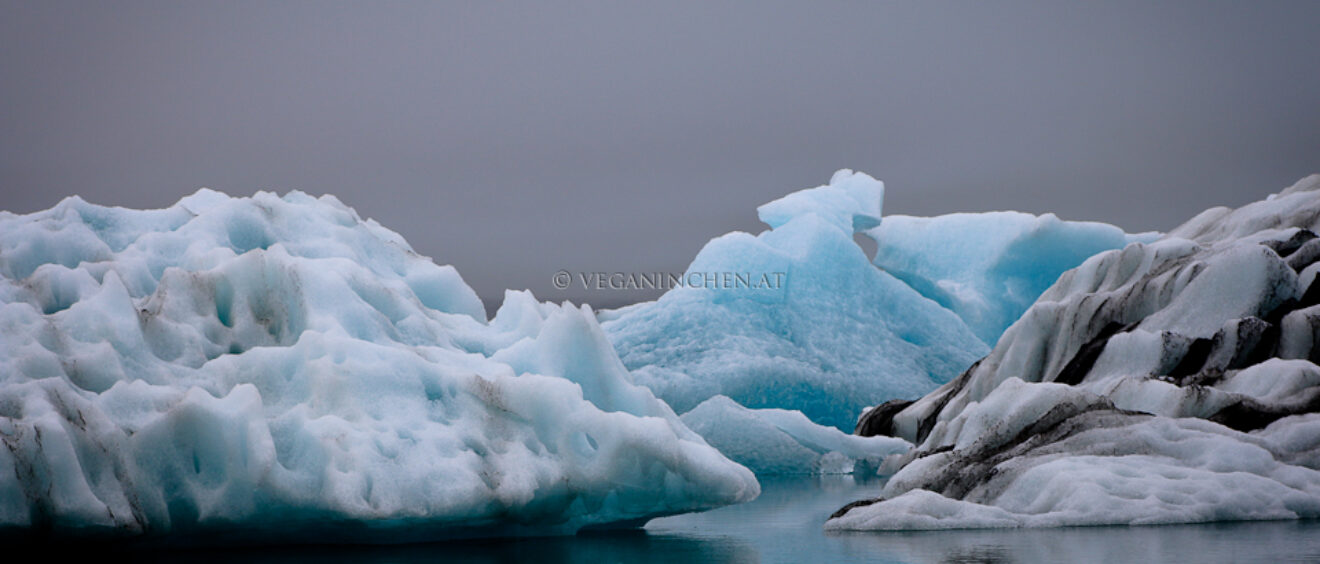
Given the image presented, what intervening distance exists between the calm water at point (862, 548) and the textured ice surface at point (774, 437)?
1131 centimetres

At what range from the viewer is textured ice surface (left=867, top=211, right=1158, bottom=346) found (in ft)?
90.2

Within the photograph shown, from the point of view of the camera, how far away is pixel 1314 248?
14.3 metres

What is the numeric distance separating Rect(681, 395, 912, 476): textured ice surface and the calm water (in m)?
11.3

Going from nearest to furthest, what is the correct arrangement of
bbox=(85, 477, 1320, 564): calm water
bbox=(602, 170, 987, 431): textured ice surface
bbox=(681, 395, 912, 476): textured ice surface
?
bbox=(85, 477, 1320, 564): calm water → bbox=(681, 395, 912, 476): textured ice surface → bbox=(602, 170, 987, 431): textured ice surface

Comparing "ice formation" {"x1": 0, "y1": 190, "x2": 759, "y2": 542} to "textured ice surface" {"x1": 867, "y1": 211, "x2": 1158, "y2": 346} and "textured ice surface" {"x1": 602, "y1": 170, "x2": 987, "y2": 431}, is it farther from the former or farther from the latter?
"textured ice surface" {"x1": 867, "y1": 211, "x2": 1158, "y2": 346}

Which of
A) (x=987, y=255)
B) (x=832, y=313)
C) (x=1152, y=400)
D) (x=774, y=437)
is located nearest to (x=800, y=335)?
(x=832, y=313)

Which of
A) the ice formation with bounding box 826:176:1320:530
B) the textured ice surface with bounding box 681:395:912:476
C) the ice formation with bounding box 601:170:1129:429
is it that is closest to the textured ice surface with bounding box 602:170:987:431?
the ice formation with bounding box 601:170:1129:429

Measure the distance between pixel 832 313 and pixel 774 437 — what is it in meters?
5.81

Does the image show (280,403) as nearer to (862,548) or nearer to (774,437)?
(862,548)

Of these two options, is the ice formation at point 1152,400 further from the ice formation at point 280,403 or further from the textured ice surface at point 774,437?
the textured ice surface at point 774,437

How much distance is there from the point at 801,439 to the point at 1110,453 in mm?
11463

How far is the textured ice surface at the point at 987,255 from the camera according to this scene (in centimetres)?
2748

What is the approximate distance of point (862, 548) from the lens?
311 inches

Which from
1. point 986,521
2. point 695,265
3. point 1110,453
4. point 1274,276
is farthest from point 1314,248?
point 695,265
